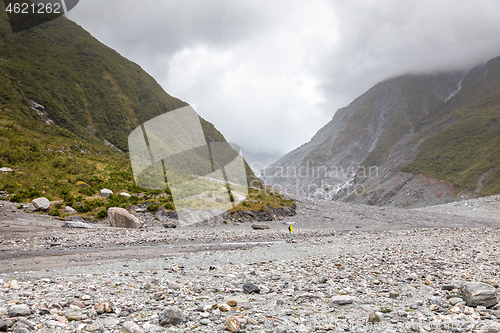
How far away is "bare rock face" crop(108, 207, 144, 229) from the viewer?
2581 centimetres

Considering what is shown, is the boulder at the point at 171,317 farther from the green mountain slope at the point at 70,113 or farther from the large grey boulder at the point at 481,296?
the green mountain slope at the point at 70,113

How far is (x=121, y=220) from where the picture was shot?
2592 centimetres

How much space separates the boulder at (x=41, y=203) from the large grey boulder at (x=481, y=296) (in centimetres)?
3016

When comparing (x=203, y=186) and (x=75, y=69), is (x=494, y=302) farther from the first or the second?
(x=75, y=69)

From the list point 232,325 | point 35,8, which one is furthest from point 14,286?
point 35,8

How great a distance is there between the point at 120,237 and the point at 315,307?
17543mm

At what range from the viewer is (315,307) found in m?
6.63

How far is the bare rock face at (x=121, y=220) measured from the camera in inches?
1016

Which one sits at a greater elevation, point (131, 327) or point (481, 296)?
point (131, 327)

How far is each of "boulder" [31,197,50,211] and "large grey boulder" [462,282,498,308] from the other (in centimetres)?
3016

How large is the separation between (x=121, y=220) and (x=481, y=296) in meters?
26.3

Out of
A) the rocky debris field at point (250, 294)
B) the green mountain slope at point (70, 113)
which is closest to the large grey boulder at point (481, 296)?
the rocky debris field at point (250, 294)

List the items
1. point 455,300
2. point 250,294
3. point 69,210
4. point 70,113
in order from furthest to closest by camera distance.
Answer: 1. point 70,113
2. point 69,210
3. point 250,294
4. point 455,300

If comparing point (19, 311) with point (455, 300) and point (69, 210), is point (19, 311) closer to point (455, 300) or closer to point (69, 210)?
point (455, 300)
